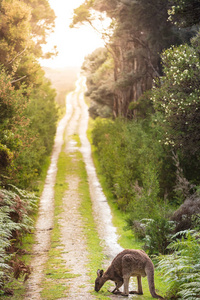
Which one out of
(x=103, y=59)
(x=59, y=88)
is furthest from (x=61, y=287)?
(x=59, y=88)

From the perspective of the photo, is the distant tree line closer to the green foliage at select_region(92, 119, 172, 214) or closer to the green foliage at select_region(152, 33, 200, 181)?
the green foliage at select_region(92, 119, 172, 214)

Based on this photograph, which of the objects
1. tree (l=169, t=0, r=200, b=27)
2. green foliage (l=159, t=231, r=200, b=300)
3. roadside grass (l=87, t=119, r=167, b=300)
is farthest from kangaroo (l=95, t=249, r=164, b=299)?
tree (l=169, t=0, r=200, b=27)

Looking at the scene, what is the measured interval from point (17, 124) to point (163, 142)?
9053mm

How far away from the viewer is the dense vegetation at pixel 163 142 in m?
14.9

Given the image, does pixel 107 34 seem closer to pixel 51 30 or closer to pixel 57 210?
pixel 51 30

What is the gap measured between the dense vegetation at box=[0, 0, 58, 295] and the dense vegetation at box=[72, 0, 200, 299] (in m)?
4.63

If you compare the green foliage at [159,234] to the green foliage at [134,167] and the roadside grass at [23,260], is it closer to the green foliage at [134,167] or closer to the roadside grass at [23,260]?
the green foliage at [134,167]

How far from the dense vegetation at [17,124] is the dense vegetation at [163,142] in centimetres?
463

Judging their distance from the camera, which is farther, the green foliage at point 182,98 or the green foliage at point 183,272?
the green foliage at point 182,98

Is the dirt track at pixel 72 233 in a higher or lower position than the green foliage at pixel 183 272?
lower

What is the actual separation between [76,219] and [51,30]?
2872cm

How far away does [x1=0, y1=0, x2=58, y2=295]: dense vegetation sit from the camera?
42.2ft

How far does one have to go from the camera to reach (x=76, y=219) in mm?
21875

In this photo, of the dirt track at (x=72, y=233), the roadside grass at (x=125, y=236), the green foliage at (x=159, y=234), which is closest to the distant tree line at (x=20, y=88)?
the dirt track at (x=72, y=233)
